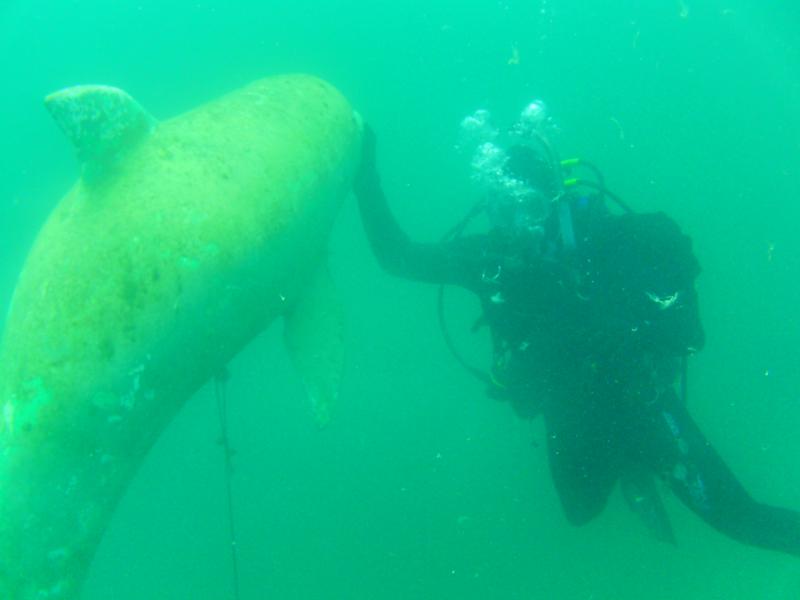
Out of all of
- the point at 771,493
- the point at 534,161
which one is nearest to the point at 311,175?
the point at 534,161

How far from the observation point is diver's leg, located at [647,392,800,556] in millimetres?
5469

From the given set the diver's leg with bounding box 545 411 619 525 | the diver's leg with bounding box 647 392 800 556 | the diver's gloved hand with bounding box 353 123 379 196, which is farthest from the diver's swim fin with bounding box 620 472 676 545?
the diver's gloved hand with bounding box 353 123 379 196

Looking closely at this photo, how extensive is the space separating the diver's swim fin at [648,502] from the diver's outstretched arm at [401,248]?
2.63 m

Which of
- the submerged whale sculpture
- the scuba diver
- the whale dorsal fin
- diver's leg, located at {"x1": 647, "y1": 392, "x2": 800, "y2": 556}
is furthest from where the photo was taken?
diver's leg, located at {"x1": 647, "y1": 392, "x2": 800, "y2": 556}

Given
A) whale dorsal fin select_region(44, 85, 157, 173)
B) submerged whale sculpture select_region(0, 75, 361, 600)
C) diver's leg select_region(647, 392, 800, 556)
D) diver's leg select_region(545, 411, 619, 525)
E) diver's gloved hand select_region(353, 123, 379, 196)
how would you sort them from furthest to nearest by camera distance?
1. diver's gloved hand select_region(353, 123, 379, 196)
2. diver's leg select_region(545, 411, 619, 525)
3. diver's leg select_region(647, 392, 800, 556)
4. whale dorsal fin select_region(44, 85, 157, 173)
5. submerged whale sculpture select_region(0, 75, 361, 600)

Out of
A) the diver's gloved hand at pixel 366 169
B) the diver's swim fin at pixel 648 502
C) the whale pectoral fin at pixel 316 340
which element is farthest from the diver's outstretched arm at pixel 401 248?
the diver's swim fin at pixel 648 502

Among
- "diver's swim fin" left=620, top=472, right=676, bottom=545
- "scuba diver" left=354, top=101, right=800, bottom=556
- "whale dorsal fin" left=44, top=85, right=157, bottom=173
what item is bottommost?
"diver's swim fin" left=620, top=472, right=676, bottom=545

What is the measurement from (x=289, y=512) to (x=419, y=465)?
10.1ft

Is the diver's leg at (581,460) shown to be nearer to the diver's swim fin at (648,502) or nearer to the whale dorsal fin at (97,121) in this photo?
the diver's swim fin at (648,502)

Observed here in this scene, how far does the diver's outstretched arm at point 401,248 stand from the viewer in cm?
568

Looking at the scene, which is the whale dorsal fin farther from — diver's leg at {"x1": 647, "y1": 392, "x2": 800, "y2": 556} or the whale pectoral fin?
diver's leg at {"x1": 647, "y1": 392, "x2": 800, "y2": 556}

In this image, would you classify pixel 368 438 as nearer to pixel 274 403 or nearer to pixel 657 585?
pixel 274 403

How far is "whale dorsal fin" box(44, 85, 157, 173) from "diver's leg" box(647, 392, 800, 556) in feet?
16.3

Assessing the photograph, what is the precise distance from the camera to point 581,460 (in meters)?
5.79
